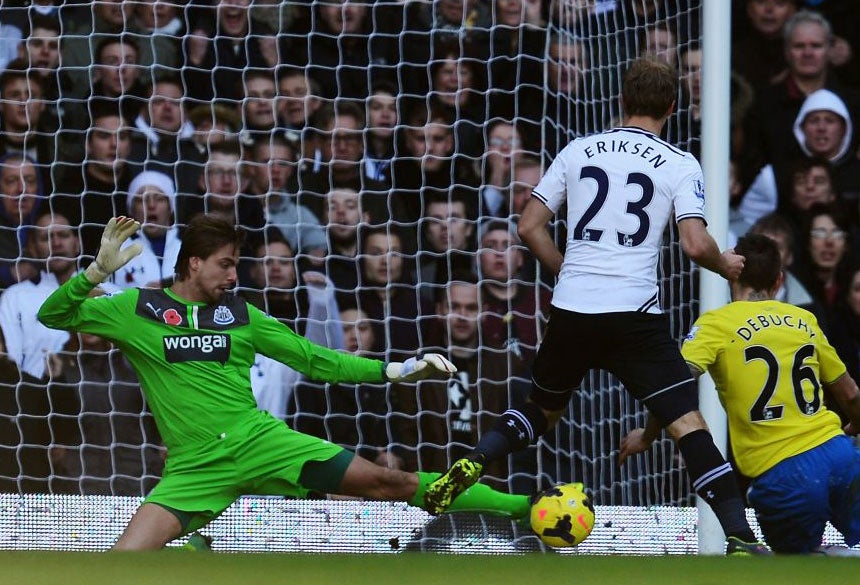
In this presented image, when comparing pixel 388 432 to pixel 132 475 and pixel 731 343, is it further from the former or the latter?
pixel 731 343

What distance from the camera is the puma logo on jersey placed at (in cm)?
482

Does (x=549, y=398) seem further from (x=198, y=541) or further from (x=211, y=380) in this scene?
(x=198, y=541)

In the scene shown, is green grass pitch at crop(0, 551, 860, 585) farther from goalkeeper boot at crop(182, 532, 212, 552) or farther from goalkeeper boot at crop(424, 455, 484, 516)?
goalkeeper boot at crop(182, 532, 212, 552)

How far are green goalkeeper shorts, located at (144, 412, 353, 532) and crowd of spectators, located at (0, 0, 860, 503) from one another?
60.2 inches

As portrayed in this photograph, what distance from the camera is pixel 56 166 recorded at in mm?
6695

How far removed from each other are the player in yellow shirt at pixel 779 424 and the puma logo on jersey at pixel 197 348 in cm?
145

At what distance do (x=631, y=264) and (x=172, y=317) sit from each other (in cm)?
161

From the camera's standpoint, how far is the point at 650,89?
4.49 metres

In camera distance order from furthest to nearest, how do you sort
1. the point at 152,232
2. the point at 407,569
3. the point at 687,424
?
the point at 152,232, the point at 687,424, the point at 407,569

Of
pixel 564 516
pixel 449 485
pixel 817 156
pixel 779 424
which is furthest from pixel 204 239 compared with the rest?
pixel 817 156

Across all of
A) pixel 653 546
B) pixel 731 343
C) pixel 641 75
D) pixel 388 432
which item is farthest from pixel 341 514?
pixel 641 75

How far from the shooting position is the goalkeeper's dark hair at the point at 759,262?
4637 mm

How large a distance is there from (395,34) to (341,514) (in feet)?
8.07

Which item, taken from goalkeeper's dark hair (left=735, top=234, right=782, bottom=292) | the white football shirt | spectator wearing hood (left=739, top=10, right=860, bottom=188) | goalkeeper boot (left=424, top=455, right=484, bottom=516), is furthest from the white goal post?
spectator wearing hood (left=739, top=10, right=860, bottom=188)
